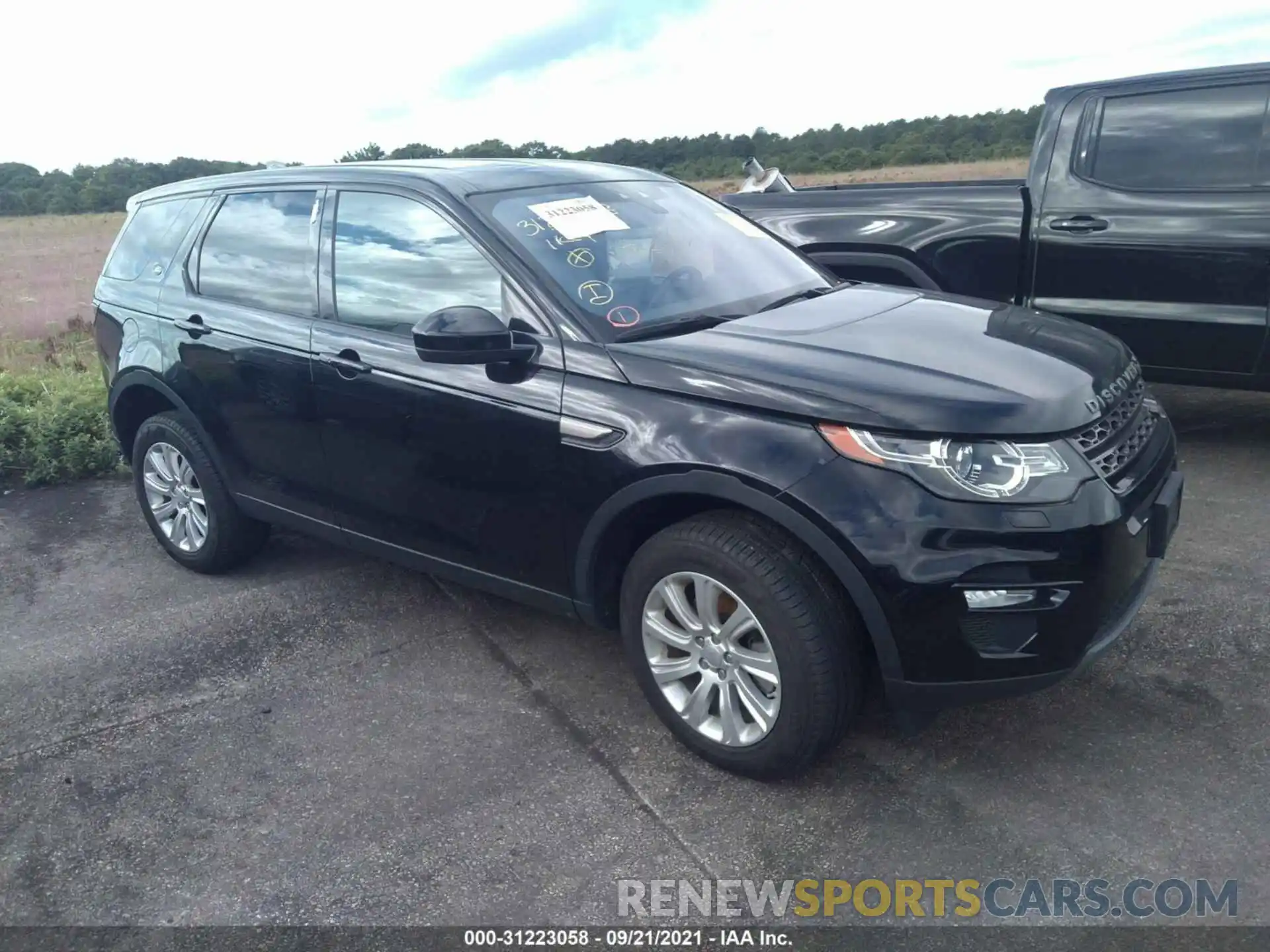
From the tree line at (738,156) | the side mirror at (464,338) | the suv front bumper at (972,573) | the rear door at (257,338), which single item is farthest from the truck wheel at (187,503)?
the tree line at (738,156)

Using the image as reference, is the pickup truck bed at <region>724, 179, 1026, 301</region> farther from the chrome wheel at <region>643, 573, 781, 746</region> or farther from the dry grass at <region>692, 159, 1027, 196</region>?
the dry grass at <region>692, 159, 1027, 196</region>

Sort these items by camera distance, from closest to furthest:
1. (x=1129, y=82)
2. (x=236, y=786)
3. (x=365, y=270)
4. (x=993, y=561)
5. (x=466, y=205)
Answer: (x=993, y=561), (x=236, y=786), (x=466, y=205), (x=365, y=270), (x=1129, y=82)

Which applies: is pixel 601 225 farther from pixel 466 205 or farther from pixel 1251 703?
pixel 1251 703

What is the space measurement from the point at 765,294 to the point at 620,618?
130 cm

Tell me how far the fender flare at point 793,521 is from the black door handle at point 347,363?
1180mm

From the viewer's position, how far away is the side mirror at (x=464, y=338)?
3.19m

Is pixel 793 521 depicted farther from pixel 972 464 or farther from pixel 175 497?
pixel 175 497

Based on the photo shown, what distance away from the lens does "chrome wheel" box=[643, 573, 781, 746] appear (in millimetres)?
2994

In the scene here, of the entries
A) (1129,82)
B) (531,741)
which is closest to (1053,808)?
(531,741)

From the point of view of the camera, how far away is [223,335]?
4332 mm

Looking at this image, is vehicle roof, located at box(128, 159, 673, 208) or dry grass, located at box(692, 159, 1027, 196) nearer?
vehicle roof, located at box(128, 159, 673, 208)

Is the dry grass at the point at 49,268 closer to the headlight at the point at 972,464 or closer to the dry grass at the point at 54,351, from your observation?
the dry grass at the point at 54,351

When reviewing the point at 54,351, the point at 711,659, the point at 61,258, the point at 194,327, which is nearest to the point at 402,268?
the point at 194,327

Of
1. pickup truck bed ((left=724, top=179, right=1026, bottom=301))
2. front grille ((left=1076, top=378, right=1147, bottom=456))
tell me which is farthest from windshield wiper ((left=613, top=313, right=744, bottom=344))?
pickup truck bed ((left=724, top=179, right=1026, bottom=301))
